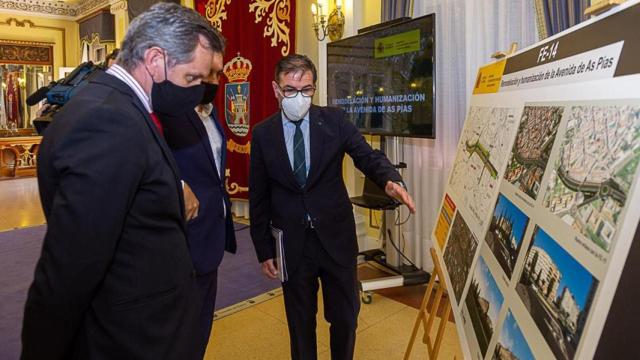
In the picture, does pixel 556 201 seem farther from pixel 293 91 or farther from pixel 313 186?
pixel 293 91

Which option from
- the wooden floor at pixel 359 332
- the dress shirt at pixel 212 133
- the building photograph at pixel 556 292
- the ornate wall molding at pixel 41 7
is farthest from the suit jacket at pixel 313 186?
the ornate wall molding at pixel 41 7

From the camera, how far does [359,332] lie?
8.97 feet

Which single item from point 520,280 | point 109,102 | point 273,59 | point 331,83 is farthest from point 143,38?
point 273,59

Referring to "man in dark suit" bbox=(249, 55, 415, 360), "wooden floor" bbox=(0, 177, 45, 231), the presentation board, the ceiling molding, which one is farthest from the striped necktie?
the ceiling molding

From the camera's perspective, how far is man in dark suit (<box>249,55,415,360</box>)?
183cm

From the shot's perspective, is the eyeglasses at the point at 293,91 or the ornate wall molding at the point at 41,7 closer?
the eyeglasses at the point at 293,91

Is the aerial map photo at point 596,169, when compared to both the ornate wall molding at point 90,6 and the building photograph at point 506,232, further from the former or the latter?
the ornate wall molding at point 90,6

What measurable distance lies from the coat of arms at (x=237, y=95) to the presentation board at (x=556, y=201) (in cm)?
419

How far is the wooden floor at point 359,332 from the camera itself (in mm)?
2486

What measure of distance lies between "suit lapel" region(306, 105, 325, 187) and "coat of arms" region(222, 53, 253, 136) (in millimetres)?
3539

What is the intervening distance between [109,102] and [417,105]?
2.34 metres

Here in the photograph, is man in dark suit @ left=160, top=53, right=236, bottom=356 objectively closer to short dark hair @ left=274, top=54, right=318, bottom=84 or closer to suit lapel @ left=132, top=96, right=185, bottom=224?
short dark hair @ left=274, top=54, right=318, bottom=84

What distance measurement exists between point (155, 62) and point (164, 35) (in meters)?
0.07

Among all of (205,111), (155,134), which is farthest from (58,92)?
(155,134)
